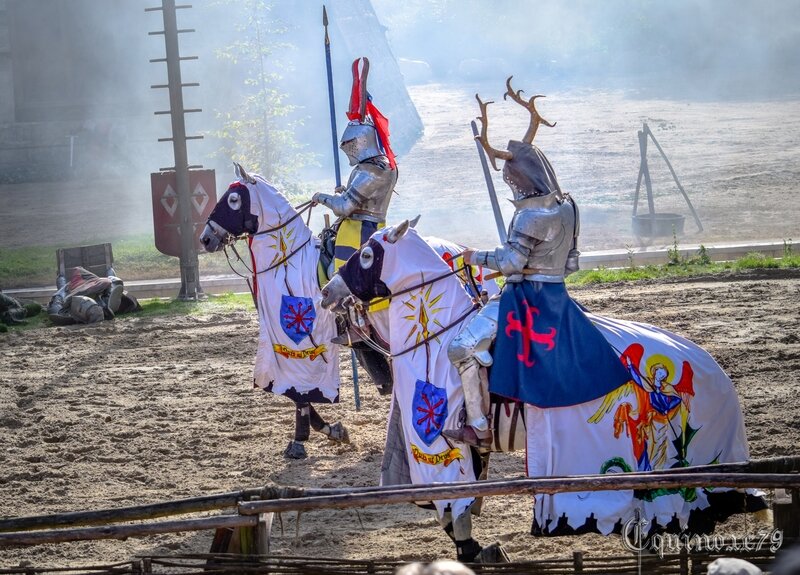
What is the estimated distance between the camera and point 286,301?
772 centimetres

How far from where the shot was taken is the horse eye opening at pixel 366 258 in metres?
5.74

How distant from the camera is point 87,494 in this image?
698 cm

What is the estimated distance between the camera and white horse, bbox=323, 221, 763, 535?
5121 mm

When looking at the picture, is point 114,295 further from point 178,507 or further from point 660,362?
point 660,362

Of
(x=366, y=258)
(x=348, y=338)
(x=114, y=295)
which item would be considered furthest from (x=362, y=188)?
(x=114, y=295)

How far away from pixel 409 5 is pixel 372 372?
38279 millimetres

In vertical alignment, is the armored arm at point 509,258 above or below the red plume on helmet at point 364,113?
below

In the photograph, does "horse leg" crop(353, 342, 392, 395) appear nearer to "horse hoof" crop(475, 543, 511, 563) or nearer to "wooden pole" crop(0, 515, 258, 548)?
"horse hoof" crop(475, 543, 511, 563)

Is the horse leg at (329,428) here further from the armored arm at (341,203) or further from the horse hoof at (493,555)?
the horse hoof at (493,555)

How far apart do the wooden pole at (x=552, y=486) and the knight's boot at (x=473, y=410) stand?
87 cm

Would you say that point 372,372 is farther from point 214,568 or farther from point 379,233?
point 214,568

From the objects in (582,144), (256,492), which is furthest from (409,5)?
(256,492)

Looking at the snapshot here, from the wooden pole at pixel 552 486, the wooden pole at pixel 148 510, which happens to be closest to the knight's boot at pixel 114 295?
the wooden pole at pixel 148 510

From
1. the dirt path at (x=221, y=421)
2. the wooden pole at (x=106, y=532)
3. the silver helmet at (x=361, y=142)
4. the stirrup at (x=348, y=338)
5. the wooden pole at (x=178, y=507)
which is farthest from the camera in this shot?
the silver helmet at (x=361, y=142)
